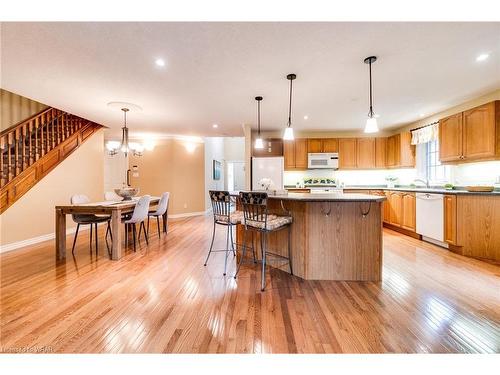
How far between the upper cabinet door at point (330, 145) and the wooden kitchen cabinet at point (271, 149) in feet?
3.66

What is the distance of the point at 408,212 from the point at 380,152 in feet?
6.14

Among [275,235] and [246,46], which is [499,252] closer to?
[275,235]

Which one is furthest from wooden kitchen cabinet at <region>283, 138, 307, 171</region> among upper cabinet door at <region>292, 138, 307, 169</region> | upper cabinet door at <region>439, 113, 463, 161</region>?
upper cabinet door at <region>439, 113, 463, 161</region>

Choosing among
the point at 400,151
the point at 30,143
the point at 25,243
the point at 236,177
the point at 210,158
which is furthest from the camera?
the point at 236,177

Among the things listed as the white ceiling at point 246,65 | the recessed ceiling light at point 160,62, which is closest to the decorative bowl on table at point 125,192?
the white ceiling at point 246,65

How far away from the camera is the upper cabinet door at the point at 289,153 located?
18.6ft

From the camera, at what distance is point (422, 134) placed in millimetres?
4559

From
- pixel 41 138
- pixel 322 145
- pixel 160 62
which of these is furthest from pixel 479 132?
pixel 41 138

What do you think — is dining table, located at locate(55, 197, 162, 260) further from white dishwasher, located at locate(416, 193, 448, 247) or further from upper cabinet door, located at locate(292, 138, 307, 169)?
white dishwasher, located at locate(416, 193, 448, 247)

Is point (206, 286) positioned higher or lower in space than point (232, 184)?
lower

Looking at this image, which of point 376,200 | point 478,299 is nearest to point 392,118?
point 376,200

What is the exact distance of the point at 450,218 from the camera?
10.9 feet

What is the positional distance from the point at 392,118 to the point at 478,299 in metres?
3.74

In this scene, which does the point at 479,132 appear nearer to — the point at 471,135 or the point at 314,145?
the point at 471,135
